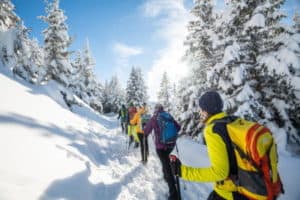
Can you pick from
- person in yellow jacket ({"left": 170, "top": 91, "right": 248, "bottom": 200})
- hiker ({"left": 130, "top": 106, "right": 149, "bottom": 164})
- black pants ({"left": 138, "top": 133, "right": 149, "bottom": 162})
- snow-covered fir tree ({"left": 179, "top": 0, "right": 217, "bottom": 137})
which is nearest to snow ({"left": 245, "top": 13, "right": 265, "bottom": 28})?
Answer: snow-covered fir tree ({"left": 179, "top": 0, "right": 217, "bottom": 137})

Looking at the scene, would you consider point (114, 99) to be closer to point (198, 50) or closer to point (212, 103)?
point (198, 50)

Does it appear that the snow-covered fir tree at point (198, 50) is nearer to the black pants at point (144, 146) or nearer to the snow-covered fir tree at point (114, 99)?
the black pants at point (144, 146)

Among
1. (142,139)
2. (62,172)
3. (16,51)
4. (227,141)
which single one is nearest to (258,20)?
(142,139)

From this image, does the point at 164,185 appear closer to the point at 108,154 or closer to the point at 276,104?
the point at 108,154

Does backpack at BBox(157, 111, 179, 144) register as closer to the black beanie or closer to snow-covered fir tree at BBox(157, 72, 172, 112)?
the black beanie

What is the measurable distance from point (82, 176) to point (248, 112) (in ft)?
24.7

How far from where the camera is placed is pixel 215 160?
239 cm

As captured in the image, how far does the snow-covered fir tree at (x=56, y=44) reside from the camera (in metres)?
23.7

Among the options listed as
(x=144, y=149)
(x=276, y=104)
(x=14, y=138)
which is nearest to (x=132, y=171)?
(x=144, y=149)

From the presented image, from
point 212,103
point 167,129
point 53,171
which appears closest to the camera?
point 212,103

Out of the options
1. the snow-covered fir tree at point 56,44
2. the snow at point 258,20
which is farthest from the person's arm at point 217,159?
the snow-covered fir tree at point 56,44

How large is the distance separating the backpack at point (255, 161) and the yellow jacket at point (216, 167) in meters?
0.13

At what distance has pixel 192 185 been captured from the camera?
753cm

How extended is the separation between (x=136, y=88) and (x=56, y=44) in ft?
87.5
